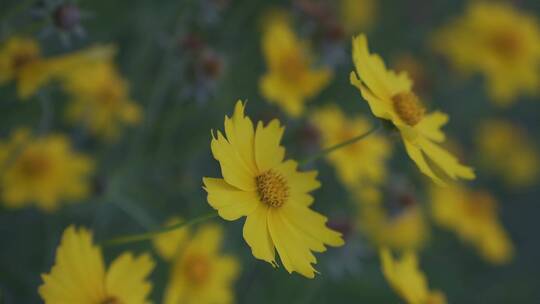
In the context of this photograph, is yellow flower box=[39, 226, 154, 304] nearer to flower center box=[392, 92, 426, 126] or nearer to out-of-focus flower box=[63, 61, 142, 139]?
flower center box=[392, 92, 426, 126]

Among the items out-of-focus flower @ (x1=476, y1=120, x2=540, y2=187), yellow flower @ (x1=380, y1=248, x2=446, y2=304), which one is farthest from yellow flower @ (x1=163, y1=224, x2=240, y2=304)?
out-of-focus flower @ (x1=476, y1=120, x2=540, y2=187)

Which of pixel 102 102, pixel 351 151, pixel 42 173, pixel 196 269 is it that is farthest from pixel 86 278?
pixel 351 151

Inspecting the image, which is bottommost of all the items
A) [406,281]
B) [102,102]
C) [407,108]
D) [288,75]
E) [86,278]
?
[406,281]

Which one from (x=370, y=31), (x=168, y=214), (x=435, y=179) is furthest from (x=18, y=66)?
(x=370, y=31)

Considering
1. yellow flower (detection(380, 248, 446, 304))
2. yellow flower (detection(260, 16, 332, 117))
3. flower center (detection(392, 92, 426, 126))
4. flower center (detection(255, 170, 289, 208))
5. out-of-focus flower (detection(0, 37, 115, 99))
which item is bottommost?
yellow flower (detection(380, 248, 446, 304))

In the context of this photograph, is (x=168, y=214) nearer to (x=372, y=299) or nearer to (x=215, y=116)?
(x=215, y=116)

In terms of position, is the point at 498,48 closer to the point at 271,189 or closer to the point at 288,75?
the point at 288,75
